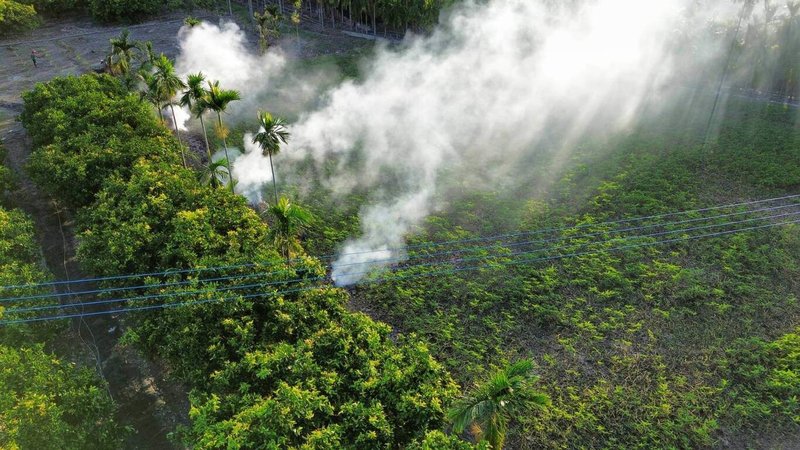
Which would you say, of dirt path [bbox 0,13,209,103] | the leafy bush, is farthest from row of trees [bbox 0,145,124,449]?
dirt path [bbox 0,13,209,103]

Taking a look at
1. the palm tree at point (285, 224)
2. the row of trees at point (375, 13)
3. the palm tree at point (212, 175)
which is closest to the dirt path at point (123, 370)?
the palm tree at point (285, 224)

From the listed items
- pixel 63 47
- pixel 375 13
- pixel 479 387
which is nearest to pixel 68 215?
pixel 479 387

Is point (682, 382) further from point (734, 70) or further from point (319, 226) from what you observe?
point (734, 70)

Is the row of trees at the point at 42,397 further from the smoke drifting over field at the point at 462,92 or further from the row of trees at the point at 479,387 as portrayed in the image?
the smoke drifting over field at the point at 462,92

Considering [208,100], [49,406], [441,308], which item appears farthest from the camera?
[208,100]

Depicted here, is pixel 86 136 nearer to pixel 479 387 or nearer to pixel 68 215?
pixel 68 215

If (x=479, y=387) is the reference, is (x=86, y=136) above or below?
above
